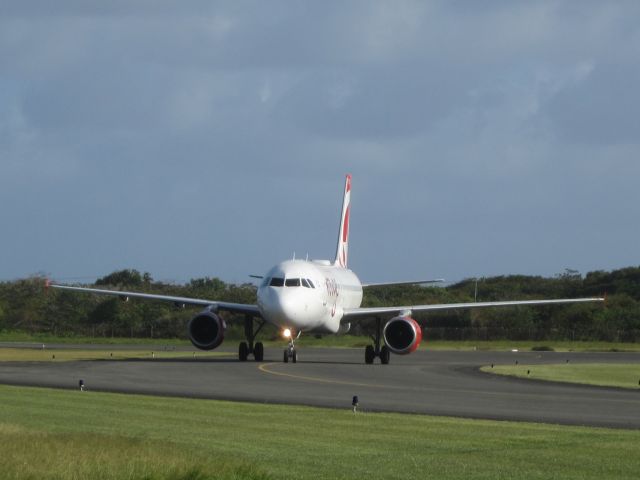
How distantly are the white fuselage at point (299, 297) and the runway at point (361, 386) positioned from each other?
165cm

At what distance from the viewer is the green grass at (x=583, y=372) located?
3722 cm

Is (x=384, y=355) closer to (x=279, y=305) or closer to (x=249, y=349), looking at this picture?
(x=279, y=305)

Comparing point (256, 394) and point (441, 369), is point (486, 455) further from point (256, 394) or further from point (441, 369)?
point (441, 369)

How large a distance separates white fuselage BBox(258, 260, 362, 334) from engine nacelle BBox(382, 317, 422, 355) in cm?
268

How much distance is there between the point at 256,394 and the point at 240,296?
7150 centimetres

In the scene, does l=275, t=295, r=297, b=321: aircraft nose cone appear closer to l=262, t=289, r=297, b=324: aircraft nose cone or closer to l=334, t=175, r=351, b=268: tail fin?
l=262, t=289, r=297, b=324: aircraft nose cone

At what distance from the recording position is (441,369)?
140 feet

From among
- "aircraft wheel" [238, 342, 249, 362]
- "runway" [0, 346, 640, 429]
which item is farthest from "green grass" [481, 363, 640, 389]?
"aircraft wheel" [238, 342, 249, 362]

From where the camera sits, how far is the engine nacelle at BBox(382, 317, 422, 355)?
4684 cm

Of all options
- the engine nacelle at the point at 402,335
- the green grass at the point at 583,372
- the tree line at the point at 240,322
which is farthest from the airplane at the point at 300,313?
the tree line at the point at 240,322

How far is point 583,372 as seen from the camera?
42438 millimetres

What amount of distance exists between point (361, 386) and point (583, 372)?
41.8 feet

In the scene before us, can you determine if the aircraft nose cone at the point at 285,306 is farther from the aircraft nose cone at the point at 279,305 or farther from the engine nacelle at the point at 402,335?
the engine nacelle at the point at 402,335

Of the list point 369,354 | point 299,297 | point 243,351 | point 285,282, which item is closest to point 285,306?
point 299,297
